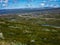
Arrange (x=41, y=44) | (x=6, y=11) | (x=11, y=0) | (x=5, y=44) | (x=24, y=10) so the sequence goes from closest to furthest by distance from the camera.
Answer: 1. (x=5, y=44)
2. (x=41, y=44)
3. (x=11, y=0)
4. (x=6, y=11)
5. (x=24, y=10)

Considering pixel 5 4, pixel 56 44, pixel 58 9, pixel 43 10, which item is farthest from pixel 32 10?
pixel 56 44

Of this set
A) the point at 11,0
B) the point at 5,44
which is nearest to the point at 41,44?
the point at 5,44

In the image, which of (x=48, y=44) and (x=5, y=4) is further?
(x=5, y=4)

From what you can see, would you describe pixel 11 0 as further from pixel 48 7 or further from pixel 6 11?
pixel 48 7

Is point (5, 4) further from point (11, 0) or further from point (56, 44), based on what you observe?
point (56, 44)

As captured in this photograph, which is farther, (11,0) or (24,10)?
(24,10)

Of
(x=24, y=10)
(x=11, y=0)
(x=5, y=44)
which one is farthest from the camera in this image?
(x=24, y=10)

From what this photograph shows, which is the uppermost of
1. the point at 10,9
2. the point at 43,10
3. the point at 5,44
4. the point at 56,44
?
the point at 5,44

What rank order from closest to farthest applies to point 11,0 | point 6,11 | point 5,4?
point 5,4 < point 11,0 < point 6,11

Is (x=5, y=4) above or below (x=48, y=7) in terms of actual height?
above
